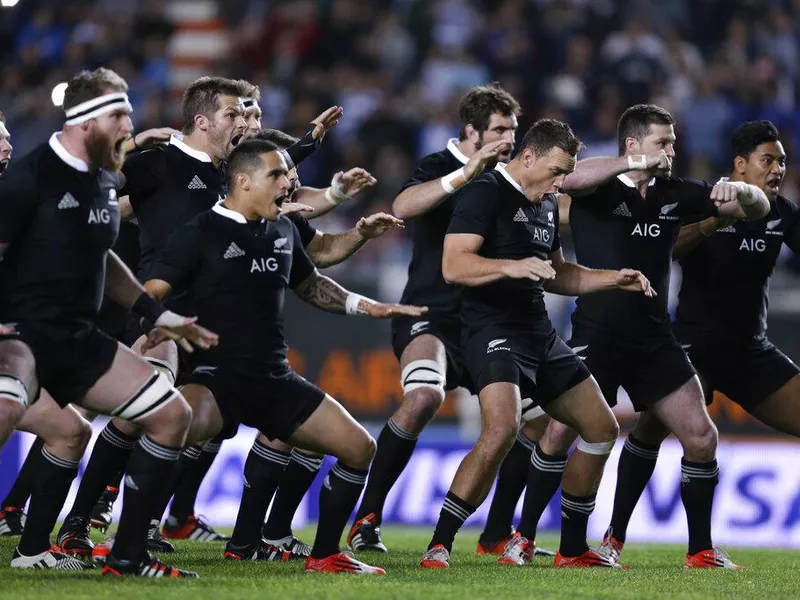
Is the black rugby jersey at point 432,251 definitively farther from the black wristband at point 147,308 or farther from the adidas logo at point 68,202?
the adidas logo at point 68,202

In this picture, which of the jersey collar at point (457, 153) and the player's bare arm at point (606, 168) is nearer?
the player's bare arm at point (606, 168)

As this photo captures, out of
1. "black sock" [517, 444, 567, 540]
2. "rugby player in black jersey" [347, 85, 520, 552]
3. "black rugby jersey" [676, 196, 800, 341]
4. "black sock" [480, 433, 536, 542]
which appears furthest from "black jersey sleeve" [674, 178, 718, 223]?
"black sock" [480, 433, 536, 542]

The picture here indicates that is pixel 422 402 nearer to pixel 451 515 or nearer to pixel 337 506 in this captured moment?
pixel 451 515

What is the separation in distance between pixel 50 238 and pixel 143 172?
1731 millimetres

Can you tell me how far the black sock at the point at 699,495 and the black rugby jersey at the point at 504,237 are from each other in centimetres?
130

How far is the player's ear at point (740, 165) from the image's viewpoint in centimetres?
977

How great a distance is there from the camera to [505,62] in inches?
739

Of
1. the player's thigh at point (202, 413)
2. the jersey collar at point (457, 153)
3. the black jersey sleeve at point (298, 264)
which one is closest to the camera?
the player's thigh at point (202, 413)

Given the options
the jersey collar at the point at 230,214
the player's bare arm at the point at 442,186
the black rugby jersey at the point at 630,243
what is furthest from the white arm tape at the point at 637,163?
the jersey collar at the point at 230,214

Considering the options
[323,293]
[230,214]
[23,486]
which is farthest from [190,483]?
[230,214]

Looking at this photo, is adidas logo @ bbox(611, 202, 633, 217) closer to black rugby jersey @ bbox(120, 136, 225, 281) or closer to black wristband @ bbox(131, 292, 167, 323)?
black rugby jersey @ bbox(120, 136, 225, 281)

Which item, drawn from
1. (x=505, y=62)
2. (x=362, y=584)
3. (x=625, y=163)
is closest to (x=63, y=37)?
(x=505, y=62)

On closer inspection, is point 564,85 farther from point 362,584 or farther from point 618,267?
point 362,584

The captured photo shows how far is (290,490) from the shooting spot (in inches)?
346
